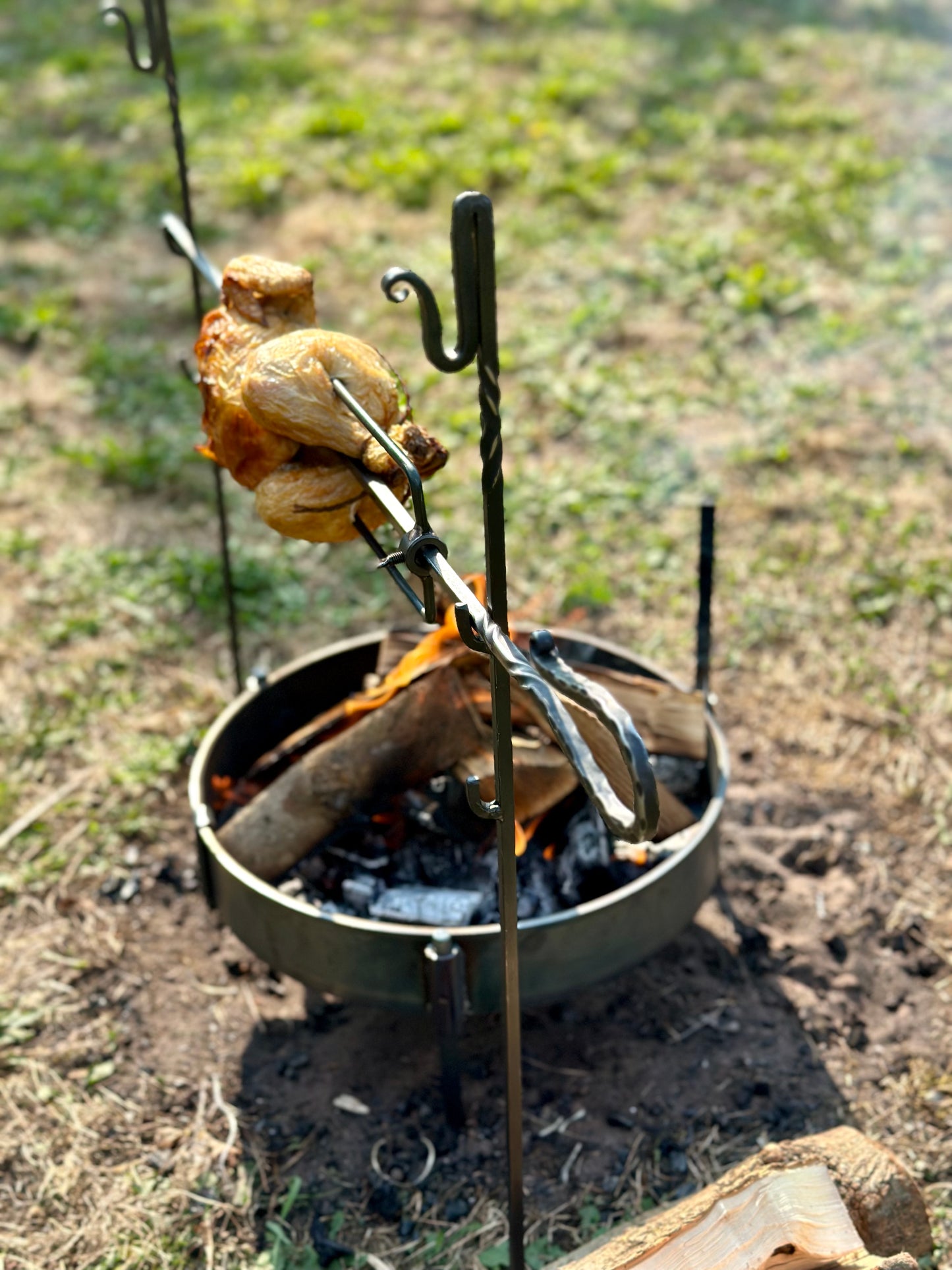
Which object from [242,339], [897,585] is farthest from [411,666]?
[897,585]

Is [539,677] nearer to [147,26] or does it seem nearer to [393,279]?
[393,279]

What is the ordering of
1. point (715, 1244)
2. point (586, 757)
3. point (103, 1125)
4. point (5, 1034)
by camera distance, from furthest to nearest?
point (5, 1034), point (103, 1125), point (715, 1244), point (586, 757)

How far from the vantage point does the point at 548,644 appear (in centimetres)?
168

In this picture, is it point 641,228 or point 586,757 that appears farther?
point 641,228

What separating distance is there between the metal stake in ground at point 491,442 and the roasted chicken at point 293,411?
460 mm

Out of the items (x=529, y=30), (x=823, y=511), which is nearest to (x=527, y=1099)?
(x=823, y=511)

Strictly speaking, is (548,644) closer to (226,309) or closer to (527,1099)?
(226,309)

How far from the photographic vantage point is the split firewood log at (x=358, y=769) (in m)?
2.77

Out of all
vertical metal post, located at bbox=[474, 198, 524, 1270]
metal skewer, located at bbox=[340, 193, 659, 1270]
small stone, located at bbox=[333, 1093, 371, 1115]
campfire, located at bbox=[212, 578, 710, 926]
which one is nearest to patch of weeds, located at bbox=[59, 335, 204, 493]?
campfire, located at bbox=[212, 578, 710, 926]

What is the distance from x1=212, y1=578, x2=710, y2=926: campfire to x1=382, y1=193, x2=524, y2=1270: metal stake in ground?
22.5 inches

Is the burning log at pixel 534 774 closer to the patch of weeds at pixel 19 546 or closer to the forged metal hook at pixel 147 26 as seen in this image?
the forged metal hook at pixel 147 26

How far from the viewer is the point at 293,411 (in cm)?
225

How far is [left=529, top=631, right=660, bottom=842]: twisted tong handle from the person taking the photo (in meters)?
1.55

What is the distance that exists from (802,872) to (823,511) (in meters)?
1.67
